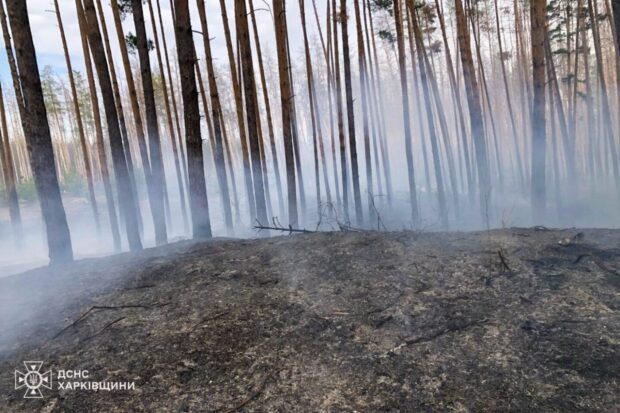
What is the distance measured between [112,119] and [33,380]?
647 cm

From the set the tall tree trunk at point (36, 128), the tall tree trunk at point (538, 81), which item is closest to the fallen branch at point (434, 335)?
the tall tree trunk at point (36, 128)

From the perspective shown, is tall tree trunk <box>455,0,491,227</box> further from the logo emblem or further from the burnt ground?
the logo emblem

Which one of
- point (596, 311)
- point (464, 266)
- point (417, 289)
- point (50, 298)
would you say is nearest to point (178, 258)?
point (50, 298)

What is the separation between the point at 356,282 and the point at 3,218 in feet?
79.1

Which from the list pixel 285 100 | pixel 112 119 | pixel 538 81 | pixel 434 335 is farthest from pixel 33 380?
pixel 538 81

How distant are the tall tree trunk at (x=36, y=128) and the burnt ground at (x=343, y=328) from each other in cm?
93

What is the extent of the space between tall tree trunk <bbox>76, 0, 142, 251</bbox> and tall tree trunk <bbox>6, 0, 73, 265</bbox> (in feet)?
7.59

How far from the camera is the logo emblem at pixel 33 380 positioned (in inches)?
97.0

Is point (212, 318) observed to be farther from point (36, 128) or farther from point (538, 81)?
point (538, 81)

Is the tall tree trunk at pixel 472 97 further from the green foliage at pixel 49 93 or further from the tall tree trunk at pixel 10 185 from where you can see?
the green foliage at pixel 49 93

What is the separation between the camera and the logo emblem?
2.46m

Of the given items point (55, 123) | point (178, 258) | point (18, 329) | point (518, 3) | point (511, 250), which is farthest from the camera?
point (55, 123)

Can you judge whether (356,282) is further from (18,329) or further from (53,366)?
(18,329)

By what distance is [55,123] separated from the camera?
43250 mm
